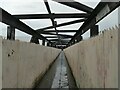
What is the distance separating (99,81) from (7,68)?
183 centimetres

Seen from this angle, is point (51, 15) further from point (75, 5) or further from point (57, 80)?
point (57, 80)

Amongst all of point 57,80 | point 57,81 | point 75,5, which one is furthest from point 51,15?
point 57,80

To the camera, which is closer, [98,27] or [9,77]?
[9,77]

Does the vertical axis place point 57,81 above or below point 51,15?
below

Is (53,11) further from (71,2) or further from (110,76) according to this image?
(110,76)

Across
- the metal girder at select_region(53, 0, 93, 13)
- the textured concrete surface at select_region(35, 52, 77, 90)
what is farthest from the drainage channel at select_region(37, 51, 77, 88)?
the metal girder at select_region(53, 0, 93, 13)

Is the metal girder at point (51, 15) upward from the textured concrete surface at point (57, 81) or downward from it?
upward

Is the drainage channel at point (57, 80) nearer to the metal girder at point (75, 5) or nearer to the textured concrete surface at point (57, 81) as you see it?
the textured concrete surface at point (57, 81)

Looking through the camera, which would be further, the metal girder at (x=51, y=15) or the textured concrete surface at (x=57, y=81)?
the textured concrete surface at (x=57, y=81)

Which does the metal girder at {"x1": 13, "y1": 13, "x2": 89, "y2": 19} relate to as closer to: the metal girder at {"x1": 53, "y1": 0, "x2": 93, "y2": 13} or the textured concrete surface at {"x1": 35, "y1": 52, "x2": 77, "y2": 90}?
the metal girder at {"x1": 53, "y1": 0, "x2": 93, "y2": 13}

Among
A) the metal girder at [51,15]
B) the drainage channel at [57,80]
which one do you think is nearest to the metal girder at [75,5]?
the metal girder at [51,15]

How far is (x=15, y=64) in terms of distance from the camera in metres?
5.32

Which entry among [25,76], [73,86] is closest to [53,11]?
[25,76]

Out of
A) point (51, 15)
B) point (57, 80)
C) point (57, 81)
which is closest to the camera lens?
point (51, 15)
